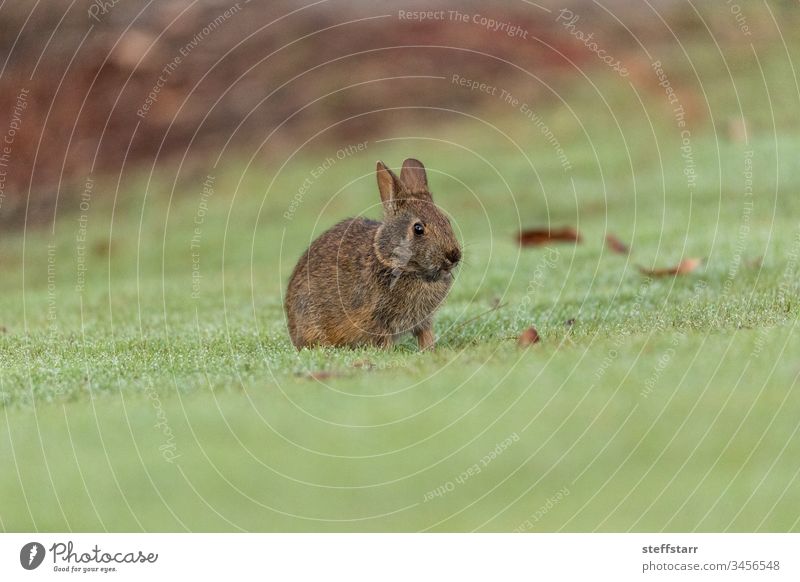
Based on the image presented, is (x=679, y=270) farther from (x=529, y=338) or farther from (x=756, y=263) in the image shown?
(x=529, y=338)

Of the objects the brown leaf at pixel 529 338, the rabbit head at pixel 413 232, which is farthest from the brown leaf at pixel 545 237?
the brown leaf at pixel 529 338

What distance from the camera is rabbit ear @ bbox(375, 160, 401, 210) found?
8.00 m

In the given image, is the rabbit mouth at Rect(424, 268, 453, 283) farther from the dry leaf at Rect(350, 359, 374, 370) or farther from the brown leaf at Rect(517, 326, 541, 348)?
the dry leaf at Rect(350, 359, 374, 370)

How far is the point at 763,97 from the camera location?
65.2ft

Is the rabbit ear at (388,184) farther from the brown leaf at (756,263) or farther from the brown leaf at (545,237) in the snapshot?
the brown leaf at (545,237)

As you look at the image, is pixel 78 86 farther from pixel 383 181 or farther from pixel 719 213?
pixel 383 181

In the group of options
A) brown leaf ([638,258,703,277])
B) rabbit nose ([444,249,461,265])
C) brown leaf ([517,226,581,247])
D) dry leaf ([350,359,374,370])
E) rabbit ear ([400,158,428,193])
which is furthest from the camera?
brown leaf ([517,226,581,247])

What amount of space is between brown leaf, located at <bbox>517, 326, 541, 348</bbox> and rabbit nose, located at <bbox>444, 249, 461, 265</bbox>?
659 mm

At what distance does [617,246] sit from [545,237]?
1.24 meters

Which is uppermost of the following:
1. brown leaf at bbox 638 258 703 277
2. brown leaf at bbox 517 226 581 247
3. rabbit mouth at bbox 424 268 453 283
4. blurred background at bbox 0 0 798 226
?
blurred background at bbox 0 0 798 226

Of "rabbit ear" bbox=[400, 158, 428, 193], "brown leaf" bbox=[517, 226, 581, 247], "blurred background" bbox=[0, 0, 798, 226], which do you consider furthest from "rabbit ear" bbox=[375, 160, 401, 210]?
"blurred background" bbox=[0, 0, 798, 226]

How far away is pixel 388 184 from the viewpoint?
8102 millimetres

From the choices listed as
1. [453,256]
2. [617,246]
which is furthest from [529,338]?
[617,246]

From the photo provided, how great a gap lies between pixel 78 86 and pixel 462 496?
736 inches
